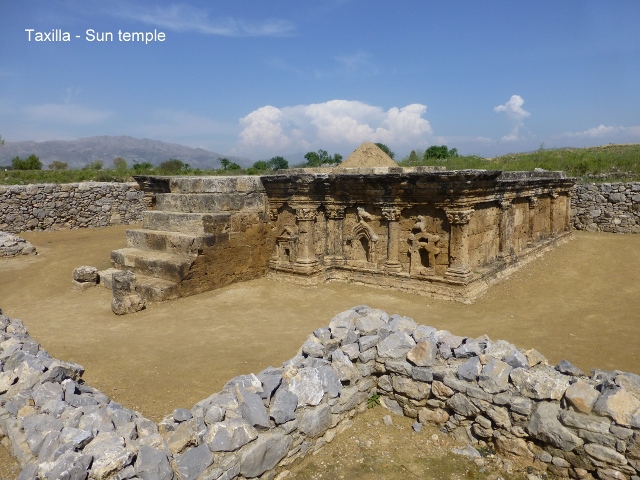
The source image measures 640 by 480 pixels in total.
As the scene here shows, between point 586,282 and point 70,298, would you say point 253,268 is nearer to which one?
point 70,298

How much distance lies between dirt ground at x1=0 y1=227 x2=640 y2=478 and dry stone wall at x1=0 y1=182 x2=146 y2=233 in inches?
244

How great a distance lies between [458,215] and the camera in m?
8.47

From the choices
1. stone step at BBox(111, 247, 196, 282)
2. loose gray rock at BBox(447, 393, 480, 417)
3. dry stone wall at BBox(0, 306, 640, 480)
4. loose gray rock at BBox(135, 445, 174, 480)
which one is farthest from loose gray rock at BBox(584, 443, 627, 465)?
stone step at BBox(111, 247, 196, 282)

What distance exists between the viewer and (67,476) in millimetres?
2650

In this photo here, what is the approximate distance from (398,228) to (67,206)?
14.1 meters

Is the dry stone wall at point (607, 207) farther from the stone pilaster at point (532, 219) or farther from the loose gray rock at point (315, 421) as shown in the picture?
the loose gray rock at point (315, 421)

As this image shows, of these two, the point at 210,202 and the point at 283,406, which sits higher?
A: the point at 210,202

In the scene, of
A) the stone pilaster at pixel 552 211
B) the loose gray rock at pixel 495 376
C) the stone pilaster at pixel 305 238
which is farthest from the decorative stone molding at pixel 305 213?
the stone pilaster at pixel 552 211

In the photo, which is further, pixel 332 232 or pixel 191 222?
pixel 332 232

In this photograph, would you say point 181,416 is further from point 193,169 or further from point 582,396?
point 193,169

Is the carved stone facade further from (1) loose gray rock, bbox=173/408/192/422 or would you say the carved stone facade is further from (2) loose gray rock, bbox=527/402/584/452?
(1) loose gray rock, bbox=173/408/192/422

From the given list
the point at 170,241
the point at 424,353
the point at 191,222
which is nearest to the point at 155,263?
the point at 170,241

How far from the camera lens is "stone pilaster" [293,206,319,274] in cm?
966

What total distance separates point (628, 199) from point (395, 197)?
42.6 feet
